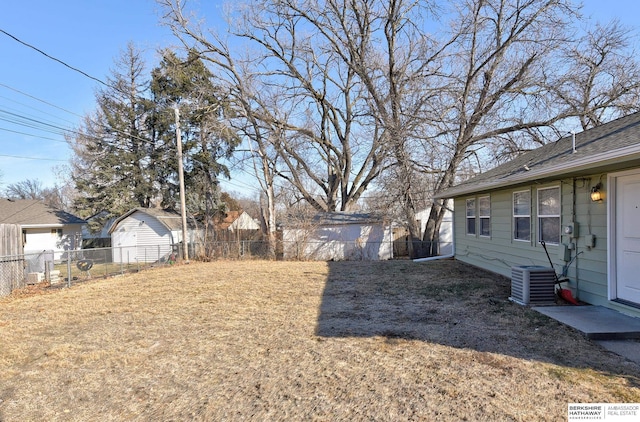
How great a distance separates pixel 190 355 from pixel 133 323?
2.06m

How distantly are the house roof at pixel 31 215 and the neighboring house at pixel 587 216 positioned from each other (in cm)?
2181

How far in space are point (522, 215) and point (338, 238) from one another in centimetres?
1000

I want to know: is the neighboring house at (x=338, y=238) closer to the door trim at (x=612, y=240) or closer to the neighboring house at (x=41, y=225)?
the door trim at (x=612, y=240)

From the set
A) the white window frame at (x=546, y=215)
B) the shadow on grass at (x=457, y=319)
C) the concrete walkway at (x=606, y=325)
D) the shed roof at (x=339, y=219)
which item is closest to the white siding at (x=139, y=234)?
the shed roof at (x=339, y=219)

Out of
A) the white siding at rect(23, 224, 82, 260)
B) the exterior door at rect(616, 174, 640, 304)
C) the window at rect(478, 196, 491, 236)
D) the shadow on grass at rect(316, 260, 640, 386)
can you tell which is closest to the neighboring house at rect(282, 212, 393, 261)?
the window at rect(478, 196, 491, 236)

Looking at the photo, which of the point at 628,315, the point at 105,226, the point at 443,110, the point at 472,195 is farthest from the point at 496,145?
the point at 105,226

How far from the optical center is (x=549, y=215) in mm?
6535

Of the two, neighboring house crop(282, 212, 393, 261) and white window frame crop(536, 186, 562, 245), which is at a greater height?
white window frame crop(536, 186, 562, 245)

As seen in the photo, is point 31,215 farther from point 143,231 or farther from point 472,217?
point 472,217

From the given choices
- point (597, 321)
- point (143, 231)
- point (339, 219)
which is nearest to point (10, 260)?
point (143, 231)

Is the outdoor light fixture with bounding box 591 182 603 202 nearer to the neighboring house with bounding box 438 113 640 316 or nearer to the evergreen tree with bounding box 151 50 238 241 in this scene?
the neighboring house with bounding box 438 113 640 316

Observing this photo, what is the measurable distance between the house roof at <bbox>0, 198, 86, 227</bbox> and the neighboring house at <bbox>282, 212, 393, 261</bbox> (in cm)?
1377

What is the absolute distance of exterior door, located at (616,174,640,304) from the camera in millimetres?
4656

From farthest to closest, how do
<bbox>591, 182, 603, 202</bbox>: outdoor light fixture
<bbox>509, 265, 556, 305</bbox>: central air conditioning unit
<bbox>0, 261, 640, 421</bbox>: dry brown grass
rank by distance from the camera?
<bbox>509, 265, 556, 305</bbox>: central air conditioning unit → <bbox>591, 182, 603, 202</bbox>: outdoor light fixture → <bbox>0, 261, 640, 421</bbox>: dry brown grass
